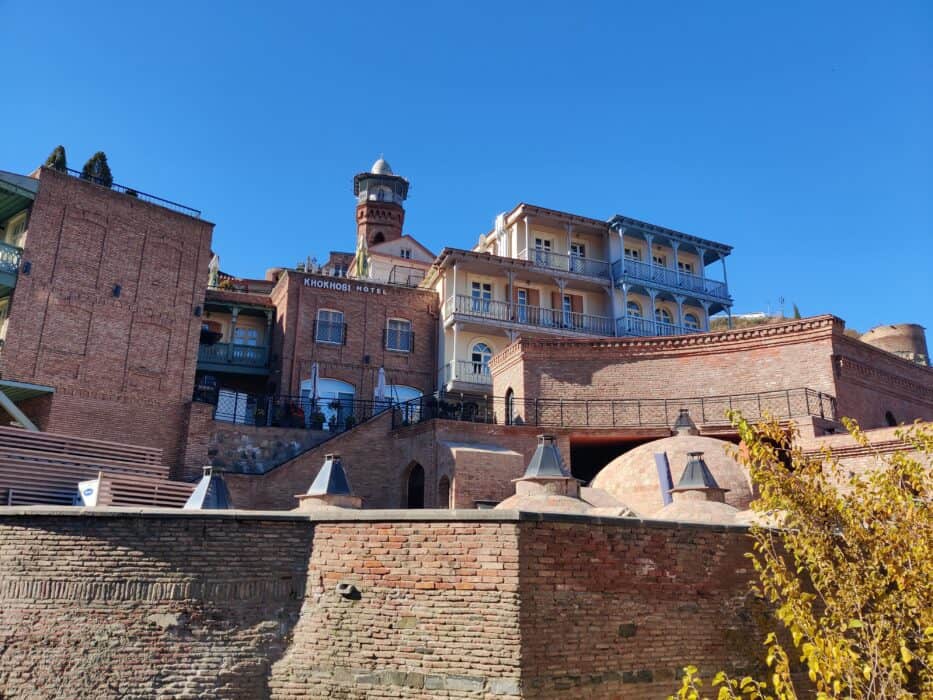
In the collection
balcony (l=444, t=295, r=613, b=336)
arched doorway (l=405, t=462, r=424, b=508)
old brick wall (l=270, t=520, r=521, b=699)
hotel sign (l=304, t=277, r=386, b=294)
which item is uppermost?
hotel sign (l=304, t=277, r=386, b=294)

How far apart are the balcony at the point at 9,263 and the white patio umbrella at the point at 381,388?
12.7 m

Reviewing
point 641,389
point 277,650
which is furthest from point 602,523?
point 641,389

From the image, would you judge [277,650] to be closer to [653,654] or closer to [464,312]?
[653,654]

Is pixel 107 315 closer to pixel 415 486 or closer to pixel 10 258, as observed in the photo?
pixel 10 258

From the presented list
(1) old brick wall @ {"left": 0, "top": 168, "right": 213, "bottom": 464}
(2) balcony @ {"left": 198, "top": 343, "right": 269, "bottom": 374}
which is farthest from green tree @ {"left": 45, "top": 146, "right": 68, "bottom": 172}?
(2) balcony @ {"left": 198, "top": 343, "right": 269, "bottom": 374}

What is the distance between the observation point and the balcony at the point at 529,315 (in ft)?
106

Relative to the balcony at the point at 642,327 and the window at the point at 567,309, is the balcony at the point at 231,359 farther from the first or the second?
the balcony at the point at 642,327

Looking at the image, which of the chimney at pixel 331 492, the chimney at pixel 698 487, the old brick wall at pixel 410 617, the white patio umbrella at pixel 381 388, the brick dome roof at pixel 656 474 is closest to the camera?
the old brick wall at pixel 410 617

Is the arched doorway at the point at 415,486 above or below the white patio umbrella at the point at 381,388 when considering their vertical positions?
below

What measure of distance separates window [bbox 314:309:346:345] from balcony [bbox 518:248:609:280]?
869 centimetres

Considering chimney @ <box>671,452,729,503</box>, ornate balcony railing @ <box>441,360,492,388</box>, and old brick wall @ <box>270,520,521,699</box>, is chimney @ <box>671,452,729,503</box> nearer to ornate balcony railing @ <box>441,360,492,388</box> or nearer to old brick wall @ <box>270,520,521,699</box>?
old brick wall @ <box>270,520,521,699</box>

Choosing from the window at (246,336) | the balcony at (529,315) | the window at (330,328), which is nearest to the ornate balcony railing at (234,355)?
the window at (246,336)

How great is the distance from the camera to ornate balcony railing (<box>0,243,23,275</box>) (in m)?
22.8

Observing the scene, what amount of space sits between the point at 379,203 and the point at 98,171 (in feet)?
84.9
